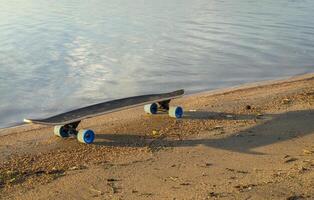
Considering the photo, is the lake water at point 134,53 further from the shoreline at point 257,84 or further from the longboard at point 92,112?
the longboard at point 92,112

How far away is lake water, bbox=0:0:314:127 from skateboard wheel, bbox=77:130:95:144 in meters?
2.32

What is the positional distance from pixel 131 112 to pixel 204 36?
8.67 m

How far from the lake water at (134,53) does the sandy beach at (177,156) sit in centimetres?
194

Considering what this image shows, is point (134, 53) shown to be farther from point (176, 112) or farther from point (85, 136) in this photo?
point (85, 136)

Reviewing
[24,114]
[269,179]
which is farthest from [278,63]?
[269,179]

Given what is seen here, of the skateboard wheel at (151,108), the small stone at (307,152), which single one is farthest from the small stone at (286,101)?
the small stone at (307,152)

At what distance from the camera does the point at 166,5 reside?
90.7 feet

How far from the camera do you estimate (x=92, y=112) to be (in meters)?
6.81

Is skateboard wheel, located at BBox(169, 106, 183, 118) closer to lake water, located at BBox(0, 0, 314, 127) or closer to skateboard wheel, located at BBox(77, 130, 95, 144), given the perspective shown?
skateboard wheel, located at BBox(77, 130, 95, 144)

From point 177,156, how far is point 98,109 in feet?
5.48

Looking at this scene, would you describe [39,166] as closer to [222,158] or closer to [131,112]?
[222,158]

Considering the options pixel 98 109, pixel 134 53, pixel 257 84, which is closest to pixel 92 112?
pixel 98 109

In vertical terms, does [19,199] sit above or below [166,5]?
below

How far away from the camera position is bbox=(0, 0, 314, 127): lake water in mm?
9789
